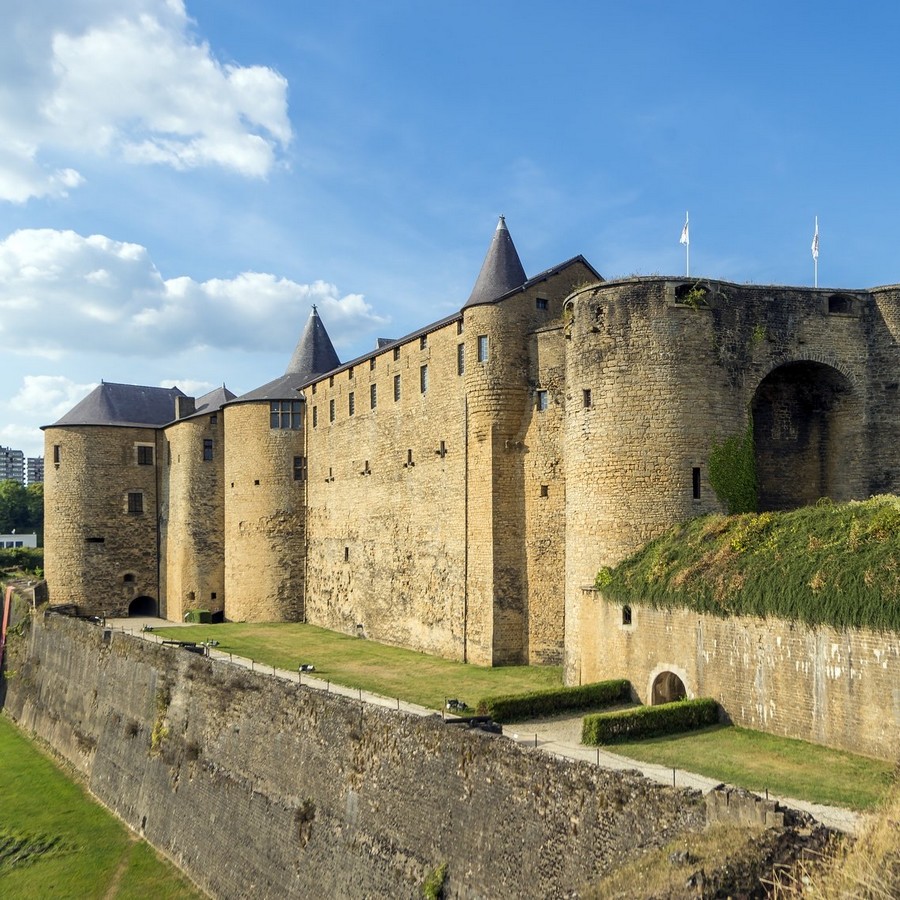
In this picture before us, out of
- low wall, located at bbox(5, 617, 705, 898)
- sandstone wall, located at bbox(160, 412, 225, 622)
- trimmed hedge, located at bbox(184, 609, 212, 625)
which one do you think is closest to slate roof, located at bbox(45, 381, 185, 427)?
sandstone wall, located at bbox(160, 412, 225, 622)

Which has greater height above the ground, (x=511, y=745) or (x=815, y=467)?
(x=815, y=467)

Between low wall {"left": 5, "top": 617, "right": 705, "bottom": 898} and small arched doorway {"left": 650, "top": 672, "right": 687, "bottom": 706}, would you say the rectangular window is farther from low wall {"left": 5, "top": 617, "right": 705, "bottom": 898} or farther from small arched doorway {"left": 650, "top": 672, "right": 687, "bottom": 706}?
small arched doorway {"left": 650, "top": 672, "right": 687, "bottom": 706}

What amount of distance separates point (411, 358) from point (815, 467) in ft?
47.9

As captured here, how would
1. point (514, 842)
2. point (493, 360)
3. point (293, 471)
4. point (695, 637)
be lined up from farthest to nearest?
point (293, 471) → point (493, 360) → point (695, 637) → point (514, 842)

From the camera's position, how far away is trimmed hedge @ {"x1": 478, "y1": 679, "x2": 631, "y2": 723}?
60.9 ft

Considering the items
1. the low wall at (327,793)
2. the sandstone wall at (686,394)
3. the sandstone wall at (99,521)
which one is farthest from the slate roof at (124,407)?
the sandstone wall at (686,394)

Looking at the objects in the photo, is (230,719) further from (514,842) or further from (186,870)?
(514,842)

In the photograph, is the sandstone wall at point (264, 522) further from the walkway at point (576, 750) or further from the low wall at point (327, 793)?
the walkway at point (576, 750)

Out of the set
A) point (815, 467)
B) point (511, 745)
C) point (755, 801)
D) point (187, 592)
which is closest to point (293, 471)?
point (187, 592)

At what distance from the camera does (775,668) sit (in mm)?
16141

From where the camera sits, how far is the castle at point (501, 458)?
850 inches

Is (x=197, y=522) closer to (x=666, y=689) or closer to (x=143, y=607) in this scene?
(x=143, y=607)

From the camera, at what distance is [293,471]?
131 ft

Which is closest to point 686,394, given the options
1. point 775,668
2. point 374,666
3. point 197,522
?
point 775,668
